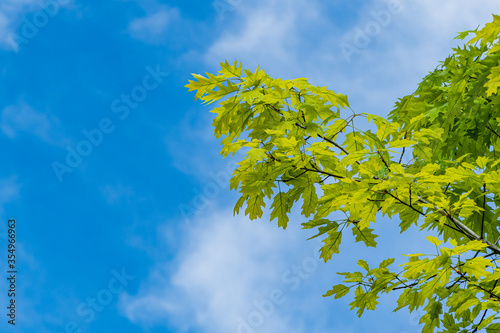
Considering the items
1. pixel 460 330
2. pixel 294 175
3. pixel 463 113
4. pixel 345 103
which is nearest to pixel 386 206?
pixel 294 175

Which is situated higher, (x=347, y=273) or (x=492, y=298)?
(x=347, y=273)

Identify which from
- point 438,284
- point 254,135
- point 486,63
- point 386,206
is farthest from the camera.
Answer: point 486,63

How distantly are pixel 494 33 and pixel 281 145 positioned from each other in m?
2.10

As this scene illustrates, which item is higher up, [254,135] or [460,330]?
[254,135]

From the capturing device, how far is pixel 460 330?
4605mm

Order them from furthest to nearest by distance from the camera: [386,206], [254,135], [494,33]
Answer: [254,135]
[494,33]
[386,206]

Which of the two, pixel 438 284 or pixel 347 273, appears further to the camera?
pixel 347 273

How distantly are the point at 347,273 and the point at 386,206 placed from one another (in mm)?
1590

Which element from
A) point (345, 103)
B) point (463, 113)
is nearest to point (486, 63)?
point (463, 113)

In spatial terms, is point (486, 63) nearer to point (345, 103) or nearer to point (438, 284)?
point (345, 103)

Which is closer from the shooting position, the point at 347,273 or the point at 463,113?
the point at 347,273

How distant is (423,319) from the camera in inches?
175

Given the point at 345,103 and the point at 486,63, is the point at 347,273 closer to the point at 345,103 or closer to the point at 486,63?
the point at 345,103

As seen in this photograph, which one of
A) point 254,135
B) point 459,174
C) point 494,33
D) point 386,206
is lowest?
point 386,206
